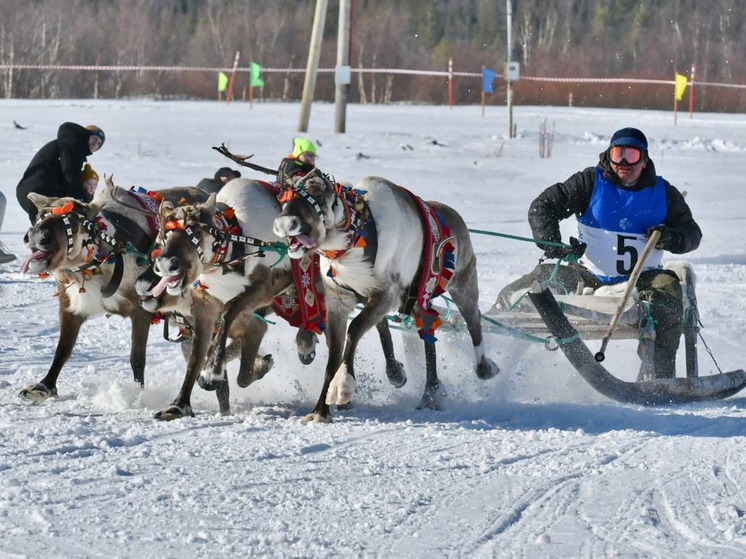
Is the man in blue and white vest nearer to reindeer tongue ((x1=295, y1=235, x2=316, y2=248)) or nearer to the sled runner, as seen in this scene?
the sled runner

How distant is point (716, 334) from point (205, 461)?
4.88 meters

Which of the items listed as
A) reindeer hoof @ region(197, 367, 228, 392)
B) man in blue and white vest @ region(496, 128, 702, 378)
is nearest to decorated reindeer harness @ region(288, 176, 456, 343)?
reindeer hoof @ region(197, 367, 228, 392)

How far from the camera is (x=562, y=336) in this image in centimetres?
680

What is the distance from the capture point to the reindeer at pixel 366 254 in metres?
5.56

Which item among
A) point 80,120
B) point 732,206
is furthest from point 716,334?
point 80,120

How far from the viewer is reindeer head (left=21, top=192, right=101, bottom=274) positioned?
Result: 5812 millimetres

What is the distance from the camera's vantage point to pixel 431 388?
661 cm

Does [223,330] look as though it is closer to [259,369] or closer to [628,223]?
[259,369]

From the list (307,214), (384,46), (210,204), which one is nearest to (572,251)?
(307,214)

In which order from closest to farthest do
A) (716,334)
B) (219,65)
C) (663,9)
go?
(716,334) < (219,65) < (663,9)

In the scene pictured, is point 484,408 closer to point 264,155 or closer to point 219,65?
point 264,155

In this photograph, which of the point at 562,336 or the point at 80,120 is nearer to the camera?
the point at 562,336

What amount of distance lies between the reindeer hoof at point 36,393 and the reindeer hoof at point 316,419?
1393 millimetres

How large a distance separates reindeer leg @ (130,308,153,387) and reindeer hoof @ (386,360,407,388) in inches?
52.4
